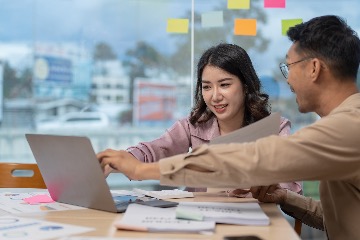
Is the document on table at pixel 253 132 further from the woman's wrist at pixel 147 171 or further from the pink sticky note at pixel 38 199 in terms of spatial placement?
the pink sticky note at pixel 38 199

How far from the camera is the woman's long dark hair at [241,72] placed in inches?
89.2

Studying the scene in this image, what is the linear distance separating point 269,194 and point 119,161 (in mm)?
523

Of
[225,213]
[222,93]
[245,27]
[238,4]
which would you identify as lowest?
[225,213]

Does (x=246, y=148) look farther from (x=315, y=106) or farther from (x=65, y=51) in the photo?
(x=65, y=51)

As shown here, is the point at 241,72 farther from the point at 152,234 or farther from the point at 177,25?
the point at 152,234

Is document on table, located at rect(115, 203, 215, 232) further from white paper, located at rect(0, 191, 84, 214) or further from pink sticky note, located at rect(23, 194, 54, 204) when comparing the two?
pink sticky note, located at rect(23, 194, 54, 204)

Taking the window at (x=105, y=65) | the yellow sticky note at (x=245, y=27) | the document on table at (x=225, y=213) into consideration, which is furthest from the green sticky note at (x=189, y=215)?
the window at (x=105, y=65)

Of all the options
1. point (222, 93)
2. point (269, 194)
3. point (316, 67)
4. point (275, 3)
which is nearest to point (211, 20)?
point (275, 3)

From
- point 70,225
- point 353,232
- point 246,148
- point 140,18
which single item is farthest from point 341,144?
point 140,18

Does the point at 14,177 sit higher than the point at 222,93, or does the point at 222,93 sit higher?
the point at 222,93

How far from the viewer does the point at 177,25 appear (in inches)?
125

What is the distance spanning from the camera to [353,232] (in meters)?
1.46

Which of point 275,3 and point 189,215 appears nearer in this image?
point 189,215

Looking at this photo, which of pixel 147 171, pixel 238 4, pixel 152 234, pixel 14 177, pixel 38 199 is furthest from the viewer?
pixel 238 4
